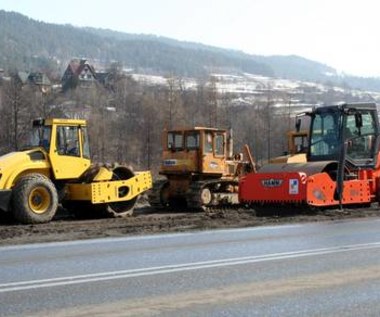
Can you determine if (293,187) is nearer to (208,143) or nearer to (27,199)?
(208,143)

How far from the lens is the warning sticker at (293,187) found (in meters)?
17.9

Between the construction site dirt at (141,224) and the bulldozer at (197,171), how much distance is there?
205cm

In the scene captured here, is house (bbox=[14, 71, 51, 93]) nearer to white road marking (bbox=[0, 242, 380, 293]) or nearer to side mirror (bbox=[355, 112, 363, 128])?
side mirror (bbox=[355, 112, 363, 128])

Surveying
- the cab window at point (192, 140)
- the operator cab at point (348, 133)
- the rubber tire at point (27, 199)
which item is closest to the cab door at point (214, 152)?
the cab window at point (192, 140)

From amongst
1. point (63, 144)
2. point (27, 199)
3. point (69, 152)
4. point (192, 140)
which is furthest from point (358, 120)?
point (27, 199)

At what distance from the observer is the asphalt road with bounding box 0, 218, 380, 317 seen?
7441mm

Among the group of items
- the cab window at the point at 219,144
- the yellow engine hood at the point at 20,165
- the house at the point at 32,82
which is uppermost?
the house at the point at 32,82

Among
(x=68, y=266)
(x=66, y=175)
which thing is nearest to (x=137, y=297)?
(x=68, y=266)

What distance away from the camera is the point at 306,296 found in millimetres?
7941

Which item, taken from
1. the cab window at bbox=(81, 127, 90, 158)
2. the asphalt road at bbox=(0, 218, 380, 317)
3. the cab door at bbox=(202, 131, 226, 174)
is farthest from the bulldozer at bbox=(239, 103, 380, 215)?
the cab window at bbox=(81, 127, 90, 158)

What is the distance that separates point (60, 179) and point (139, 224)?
2.91 m

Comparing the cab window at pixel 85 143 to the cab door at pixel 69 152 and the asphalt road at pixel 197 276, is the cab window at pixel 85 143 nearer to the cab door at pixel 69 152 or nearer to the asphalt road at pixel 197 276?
the cab door at pixel 69 152

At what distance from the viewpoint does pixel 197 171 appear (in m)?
22.1

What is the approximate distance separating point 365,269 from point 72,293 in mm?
4149
